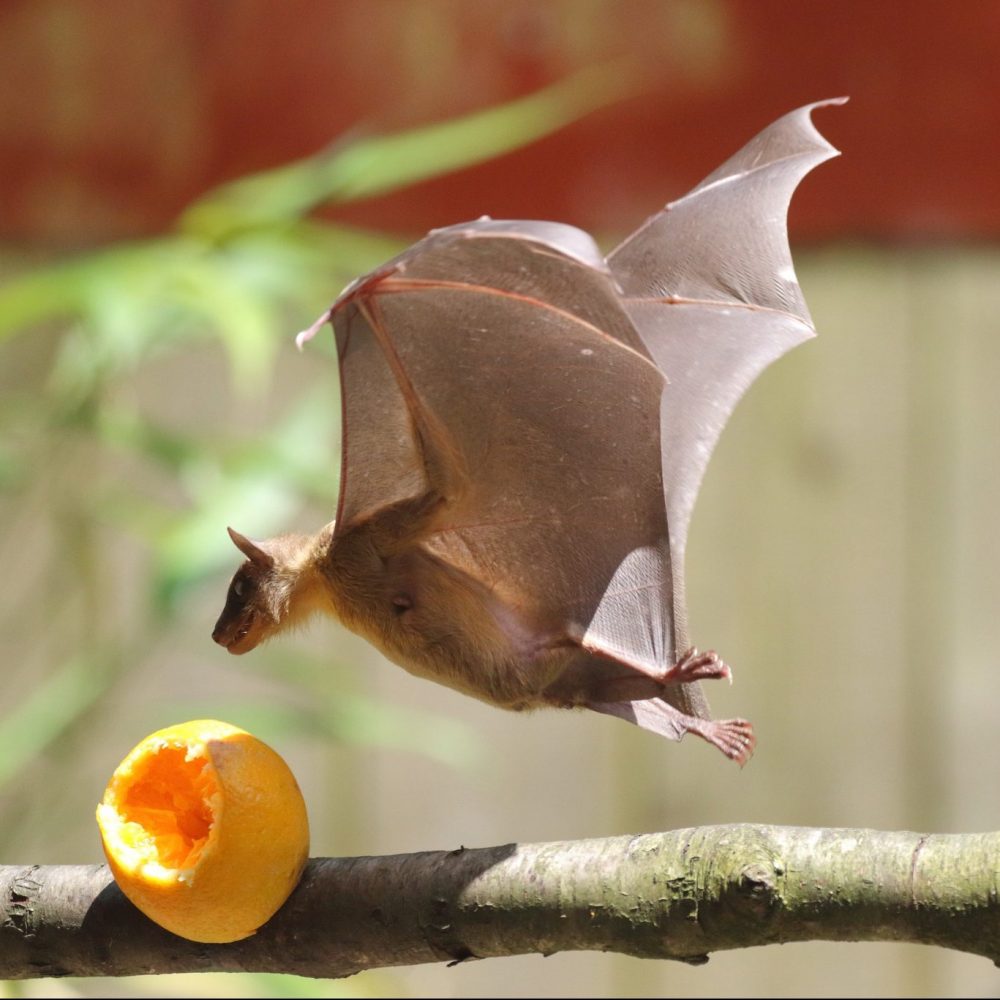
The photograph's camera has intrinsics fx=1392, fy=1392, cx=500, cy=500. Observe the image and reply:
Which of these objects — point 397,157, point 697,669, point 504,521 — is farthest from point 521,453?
point 397,157

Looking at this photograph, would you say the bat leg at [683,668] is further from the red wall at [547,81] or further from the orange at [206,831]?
the red wall at [547,81]

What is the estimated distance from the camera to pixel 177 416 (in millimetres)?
1668

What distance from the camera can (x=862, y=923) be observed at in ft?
1.74

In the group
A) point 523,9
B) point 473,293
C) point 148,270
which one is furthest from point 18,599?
point 473,293

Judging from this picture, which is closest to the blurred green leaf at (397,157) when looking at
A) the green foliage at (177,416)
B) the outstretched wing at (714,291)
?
the green foliage at (177,416)

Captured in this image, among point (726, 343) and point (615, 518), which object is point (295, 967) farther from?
point (726, 343)

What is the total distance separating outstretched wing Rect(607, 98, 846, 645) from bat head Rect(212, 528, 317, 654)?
0.20 m

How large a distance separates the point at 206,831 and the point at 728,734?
26 cm

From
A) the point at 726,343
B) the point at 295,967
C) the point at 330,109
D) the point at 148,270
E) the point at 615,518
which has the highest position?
the point at 330,109

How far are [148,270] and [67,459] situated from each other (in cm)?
50

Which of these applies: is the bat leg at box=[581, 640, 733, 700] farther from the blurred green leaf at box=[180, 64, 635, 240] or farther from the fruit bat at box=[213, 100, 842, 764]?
the blurred green leaf at box=[180, 64, 635, 240]

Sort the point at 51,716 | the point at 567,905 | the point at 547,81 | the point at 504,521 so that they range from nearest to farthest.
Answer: the point at 567,905 → the point at 504,521 → the point at 51,716 → the point at 547,81

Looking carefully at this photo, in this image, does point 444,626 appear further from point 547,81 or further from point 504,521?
point 547,81

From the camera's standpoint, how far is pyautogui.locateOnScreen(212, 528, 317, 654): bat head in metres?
0.73
